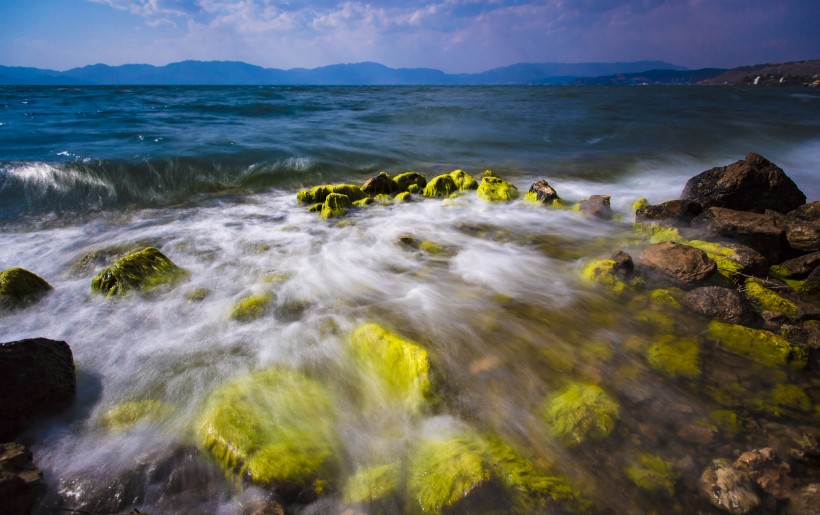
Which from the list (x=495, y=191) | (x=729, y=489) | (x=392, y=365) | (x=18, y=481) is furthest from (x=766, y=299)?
(x=18, y=481)

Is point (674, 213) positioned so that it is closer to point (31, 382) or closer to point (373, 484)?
point (373, 484)

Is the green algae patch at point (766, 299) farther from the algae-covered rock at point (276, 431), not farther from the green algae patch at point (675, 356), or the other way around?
the algae-covered rock at point (276, 431)

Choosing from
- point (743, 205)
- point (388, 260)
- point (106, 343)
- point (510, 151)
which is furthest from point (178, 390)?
point (510, 151)

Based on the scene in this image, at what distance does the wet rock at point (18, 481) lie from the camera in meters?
2.23

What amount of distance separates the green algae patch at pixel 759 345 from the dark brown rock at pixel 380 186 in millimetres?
7486

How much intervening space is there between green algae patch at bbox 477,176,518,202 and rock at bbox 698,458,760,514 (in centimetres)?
724

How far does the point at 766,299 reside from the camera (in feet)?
14.9

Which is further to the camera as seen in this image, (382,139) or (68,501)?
(382,139)

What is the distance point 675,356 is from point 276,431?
12.7 ft

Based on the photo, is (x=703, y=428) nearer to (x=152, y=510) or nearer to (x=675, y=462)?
(x=675, y=462)

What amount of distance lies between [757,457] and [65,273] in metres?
8.37

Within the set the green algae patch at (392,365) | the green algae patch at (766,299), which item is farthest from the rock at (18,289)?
the green algae patch at (766,299)

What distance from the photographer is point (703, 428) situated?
3.09m

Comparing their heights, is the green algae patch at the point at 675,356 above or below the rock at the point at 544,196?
below
